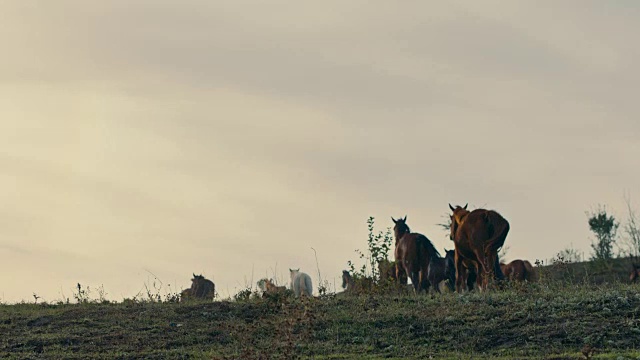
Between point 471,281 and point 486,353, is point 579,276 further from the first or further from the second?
point 486,353

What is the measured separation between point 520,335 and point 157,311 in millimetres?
6861

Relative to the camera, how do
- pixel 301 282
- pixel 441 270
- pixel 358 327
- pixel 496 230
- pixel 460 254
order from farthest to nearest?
pixel 301 282
pixel 441 270
pixel 460 254
pixel 496 230
pixel 358 327

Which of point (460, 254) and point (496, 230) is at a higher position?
point (496, 230)

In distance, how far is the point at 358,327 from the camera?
18219 millimetres

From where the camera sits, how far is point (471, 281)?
24422 millimetres

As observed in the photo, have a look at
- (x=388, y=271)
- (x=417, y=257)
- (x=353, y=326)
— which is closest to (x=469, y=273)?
(x=417, y=257)

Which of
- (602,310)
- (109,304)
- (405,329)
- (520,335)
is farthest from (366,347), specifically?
(109,304)

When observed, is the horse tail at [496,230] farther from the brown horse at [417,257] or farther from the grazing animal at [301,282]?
the grazing animal at [301,282]

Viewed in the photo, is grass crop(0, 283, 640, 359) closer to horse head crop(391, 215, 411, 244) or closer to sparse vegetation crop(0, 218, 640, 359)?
sparse vegetation crop(0, 218, 640, 359)

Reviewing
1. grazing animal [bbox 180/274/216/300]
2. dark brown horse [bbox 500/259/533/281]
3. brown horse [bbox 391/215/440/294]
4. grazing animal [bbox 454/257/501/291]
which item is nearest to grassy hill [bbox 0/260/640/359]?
grazing animal [bbox 454/257/501/291]

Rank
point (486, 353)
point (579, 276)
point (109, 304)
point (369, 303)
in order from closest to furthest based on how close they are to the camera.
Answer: point (486, 353), point (369, 303), point (109, 304), point (579, 276)

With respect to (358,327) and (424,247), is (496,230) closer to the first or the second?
(424,247)

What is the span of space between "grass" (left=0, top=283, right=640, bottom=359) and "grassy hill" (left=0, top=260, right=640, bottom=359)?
0.02 meters

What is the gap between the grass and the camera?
16375 mm
